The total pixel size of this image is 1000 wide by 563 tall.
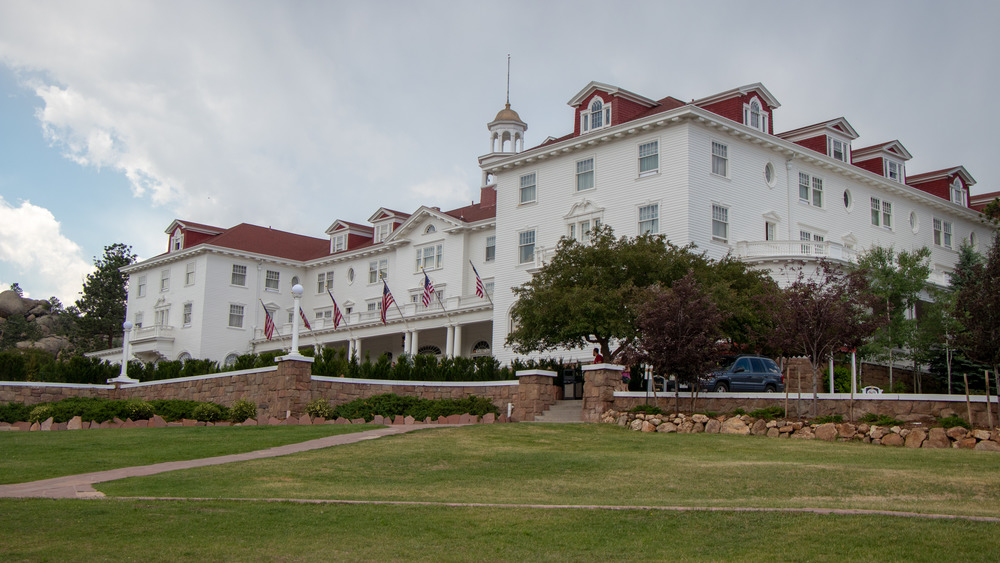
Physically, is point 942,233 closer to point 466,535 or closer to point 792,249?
point 792,249

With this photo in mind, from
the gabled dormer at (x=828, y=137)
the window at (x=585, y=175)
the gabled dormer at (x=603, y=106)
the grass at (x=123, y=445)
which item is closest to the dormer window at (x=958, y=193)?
the gabled dormer at (x=828, y=137)

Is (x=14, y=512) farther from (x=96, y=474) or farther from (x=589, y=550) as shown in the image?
(x=589, y=550)

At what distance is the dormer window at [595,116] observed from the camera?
45531 mm

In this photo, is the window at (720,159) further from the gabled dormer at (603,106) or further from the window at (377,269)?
the window at (377,269)

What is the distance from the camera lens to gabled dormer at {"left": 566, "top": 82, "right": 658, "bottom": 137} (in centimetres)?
4491

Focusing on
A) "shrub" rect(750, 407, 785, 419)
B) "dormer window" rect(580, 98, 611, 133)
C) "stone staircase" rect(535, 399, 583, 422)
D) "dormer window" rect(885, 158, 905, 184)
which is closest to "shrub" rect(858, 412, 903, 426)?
"shrub" rect(750, 407, 785, 419)

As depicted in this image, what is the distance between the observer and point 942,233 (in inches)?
2133

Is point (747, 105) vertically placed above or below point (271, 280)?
above

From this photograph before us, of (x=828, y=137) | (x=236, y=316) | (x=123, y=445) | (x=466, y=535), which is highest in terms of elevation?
(x=828, y=137)

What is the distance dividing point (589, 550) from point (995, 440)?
45.4 feet

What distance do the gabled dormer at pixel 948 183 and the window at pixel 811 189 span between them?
10569 millimetres

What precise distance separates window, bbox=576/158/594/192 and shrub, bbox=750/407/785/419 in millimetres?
22080

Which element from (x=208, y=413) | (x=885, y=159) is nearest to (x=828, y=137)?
(x=885, y=159)

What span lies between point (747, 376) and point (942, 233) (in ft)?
97.7
